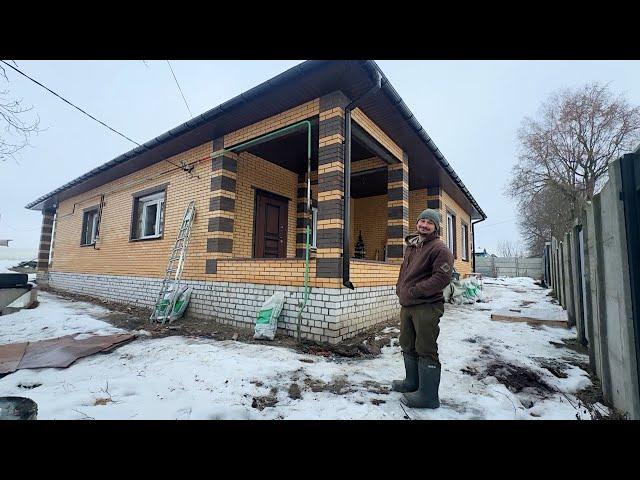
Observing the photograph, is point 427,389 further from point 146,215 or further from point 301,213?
point 146,215

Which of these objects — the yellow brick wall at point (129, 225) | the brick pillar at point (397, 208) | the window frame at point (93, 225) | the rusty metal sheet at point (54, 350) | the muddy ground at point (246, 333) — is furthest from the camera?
the window frame at point (93, 225)

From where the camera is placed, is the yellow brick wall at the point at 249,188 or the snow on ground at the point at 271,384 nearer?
the snow on ground at the point at 271,384

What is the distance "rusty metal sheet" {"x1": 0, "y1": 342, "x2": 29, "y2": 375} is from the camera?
9.93 ft

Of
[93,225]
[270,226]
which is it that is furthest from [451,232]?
[93,225]

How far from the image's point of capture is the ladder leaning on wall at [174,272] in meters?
5.62

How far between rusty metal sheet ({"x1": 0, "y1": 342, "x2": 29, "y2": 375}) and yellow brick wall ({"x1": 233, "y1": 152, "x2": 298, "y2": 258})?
3.30 m

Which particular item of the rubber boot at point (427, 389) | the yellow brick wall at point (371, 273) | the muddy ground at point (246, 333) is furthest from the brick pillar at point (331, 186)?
the rubber boot at point (427, 389)

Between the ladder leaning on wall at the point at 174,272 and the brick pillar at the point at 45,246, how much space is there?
9.72 metres

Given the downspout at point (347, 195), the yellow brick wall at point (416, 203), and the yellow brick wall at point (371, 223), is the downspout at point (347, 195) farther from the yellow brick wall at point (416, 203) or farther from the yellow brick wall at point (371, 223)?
the yellow brick wall at point (371, 223)

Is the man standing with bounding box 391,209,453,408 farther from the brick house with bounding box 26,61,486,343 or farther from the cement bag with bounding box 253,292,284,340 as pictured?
the cement bag with bounding box 253,292,284,340

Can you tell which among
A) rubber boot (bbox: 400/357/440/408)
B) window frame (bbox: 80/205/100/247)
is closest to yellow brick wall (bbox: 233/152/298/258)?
rubber boot (bbox: 400/357/440/408)

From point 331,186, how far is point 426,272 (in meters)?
2.37
